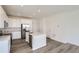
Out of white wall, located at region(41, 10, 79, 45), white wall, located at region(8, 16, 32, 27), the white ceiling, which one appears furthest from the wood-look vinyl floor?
white wall, located at region(8, 16, 32, 27)

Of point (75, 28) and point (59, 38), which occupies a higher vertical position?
point (75, 28)

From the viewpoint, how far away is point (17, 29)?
15.8 feet

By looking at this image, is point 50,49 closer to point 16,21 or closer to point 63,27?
point 63,27

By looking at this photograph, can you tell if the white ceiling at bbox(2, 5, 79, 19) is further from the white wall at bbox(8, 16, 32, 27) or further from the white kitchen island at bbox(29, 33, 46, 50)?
the white kitchen island at bbox(29, 33, 46, 50)

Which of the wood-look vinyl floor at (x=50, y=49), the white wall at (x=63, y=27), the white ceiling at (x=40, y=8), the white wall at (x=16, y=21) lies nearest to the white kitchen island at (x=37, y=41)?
the wood-look vinyl floor at (x=50, y=49)

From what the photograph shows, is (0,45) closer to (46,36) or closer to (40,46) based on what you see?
(40,46)

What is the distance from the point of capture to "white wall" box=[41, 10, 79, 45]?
3367mm

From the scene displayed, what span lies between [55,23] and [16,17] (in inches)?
95.2

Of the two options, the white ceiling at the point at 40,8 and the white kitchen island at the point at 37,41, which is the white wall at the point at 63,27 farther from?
the white kitchen island at the point at 37,41

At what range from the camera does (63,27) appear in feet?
12.6

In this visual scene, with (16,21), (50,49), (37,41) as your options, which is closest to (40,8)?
(37,41)

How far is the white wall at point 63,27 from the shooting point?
3.37 metres

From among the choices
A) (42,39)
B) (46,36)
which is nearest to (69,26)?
(46,36)
